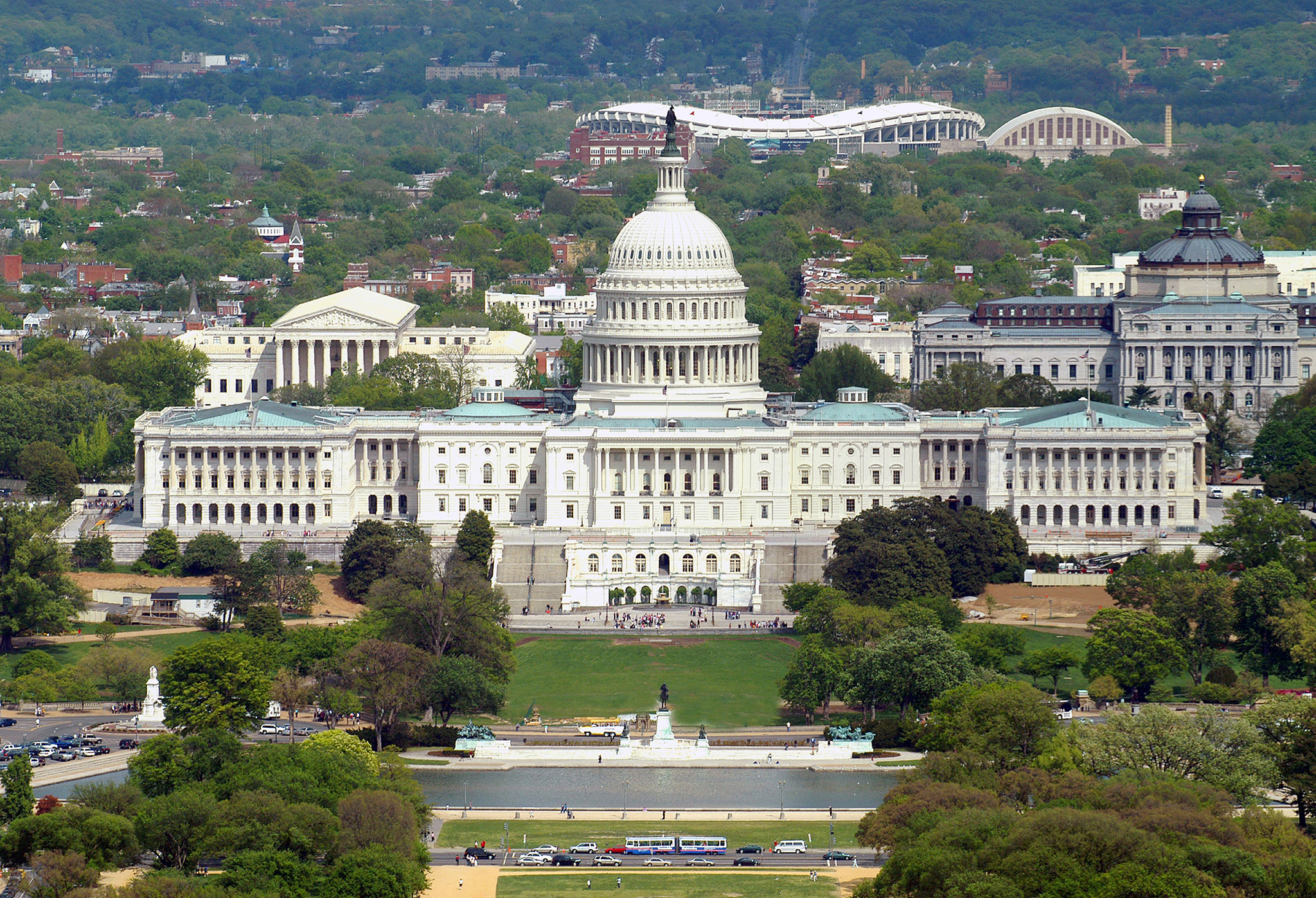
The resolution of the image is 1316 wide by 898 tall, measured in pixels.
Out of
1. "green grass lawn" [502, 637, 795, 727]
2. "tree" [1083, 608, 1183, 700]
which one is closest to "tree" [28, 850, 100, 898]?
"green grass lawn" [502, 637, 795, 727]

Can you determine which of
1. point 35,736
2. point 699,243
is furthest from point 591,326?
point 35,736

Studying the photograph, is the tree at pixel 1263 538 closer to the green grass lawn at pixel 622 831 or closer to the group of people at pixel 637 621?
the group of people at pixel 637 621

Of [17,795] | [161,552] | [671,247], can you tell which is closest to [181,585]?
[161,552]

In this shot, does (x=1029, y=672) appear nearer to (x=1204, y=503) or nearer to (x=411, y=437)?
(x=1204, y=503)

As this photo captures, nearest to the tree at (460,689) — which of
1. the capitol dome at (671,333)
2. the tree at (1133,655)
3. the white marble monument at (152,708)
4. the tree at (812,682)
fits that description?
the white marble monument at (152,708)

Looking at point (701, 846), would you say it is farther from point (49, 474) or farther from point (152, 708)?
point (49, 474)

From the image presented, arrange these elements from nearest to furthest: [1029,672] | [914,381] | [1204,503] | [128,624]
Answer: [1029,672] → [128,624] → [1204,503] → [914,381]
